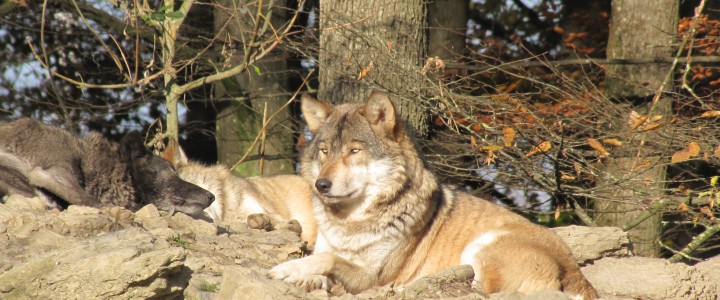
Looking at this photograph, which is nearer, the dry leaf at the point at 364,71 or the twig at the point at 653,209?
the dry leaf at the point at 364,71

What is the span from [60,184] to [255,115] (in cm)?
511

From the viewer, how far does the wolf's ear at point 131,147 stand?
763 cm

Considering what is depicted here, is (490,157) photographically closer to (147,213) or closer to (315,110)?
(315,110)

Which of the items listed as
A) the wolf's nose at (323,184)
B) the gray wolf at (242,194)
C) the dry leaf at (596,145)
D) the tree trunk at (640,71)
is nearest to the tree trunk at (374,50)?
the gray wolf at (242,194)

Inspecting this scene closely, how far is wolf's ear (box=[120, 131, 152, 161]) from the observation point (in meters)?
7.63

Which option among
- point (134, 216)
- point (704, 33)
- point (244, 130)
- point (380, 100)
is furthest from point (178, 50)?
point (704, 33)

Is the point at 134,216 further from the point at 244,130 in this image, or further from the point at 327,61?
the point at 244,130

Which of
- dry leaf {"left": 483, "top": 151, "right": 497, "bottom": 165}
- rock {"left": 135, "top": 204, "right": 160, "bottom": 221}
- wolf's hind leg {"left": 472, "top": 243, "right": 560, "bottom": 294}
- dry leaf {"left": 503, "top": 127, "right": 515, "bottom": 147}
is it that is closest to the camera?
wolf's hind leg {"left": 472, "top": 243, "right": 560, "bottom": 294}

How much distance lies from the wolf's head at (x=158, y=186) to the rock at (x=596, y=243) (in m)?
3.69

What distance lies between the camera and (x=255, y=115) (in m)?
11.6

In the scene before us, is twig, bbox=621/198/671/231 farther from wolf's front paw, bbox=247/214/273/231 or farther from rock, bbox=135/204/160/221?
rock, bbox=135/204/160/221

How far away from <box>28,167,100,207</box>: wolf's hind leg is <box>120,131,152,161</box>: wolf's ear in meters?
0.83

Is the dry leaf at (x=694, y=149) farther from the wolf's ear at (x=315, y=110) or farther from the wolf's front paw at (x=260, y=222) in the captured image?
the wolf's front paw at (x=260, y=222)

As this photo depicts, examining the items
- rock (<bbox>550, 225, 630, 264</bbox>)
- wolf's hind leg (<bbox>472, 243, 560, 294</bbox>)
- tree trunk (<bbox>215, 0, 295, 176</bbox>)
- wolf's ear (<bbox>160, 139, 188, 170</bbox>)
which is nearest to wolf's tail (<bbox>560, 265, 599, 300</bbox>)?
wolf's hind leg (<bbox>472, 243, 560, 294</bbox>)
